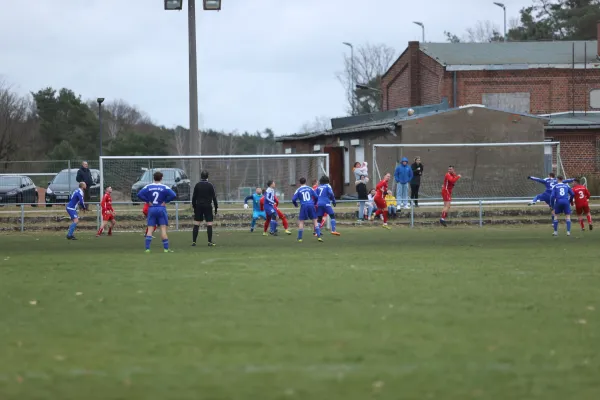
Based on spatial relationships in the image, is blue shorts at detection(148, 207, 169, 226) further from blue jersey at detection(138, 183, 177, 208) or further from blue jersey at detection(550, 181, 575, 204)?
blue jersey at detection(550, 181, 575, 204)

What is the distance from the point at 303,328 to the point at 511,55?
4676 cm

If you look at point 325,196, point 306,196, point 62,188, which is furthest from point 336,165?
point 306,196

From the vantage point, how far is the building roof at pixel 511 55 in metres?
53.3

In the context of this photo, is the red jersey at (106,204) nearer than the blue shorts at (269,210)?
No

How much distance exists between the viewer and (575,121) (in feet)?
157

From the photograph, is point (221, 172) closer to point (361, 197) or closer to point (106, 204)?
point (361, 197)

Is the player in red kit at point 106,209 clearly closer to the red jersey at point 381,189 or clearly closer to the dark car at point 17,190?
the red jersey at point 381,189

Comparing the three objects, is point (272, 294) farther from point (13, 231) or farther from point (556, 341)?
point (13, 231)

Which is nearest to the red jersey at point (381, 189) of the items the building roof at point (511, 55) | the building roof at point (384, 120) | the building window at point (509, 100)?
the building roof at point (384, 120)

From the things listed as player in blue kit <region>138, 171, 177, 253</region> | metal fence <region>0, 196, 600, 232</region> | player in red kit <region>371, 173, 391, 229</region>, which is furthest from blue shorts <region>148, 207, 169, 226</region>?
metal fence <region>0, 196, 600, 232</region>

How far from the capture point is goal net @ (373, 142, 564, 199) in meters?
39.0

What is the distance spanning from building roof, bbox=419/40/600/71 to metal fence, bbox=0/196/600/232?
687 inches

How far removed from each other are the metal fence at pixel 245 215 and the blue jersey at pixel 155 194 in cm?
1093

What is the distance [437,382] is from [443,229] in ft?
81.3
